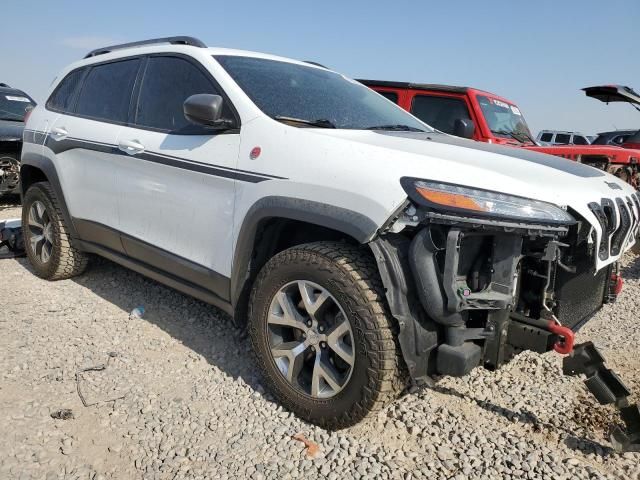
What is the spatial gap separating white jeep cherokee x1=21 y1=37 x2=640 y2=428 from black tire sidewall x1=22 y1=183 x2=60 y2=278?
99 cm

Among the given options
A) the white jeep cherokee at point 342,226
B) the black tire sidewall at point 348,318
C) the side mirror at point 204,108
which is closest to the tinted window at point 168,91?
the white jeep cherokee at point 342,226

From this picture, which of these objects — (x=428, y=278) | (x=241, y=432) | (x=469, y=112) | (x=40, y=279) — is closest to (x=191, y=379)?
(x=241, y=432)

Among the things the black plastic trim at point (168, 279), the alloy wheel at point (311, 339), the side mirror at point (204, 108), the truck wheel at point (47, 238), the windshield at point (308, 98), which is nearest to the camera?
the alloy wheel at point (311, 339)

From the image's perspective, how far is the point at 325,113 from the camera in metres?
3.03

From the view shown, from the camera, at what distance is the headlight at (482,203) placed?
6.82ft

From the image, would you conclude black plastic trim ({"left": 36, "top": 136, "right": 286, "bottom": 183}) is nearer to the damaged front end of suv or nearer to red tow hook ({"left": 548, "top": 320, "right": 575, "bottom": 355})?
the damaged front end of suv

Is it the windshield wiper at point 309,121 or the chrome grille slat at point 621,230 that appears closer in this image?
the chrome grille slat at point 621,230

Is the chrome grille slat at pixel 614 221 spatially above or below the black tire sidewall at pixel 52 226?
above

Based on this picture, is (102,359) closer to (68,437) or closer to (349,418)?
(68,437)

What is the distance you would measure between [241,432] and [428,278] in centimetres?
119

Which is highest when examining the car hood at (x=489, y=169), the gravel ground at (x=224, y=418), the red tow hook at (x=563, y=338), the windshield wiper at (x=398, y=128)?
the windshield wiper at (x=398, y=128)

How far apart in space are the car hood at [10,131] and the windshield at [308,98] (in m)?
5.93

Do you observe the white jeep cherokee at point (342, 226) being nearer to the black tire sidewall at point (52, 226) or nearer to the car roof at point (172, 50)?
the car roof at point (172, 50)

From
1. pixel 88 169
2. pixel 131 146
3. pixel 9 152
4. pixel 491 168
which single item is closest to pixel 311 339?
pixel 491 168
